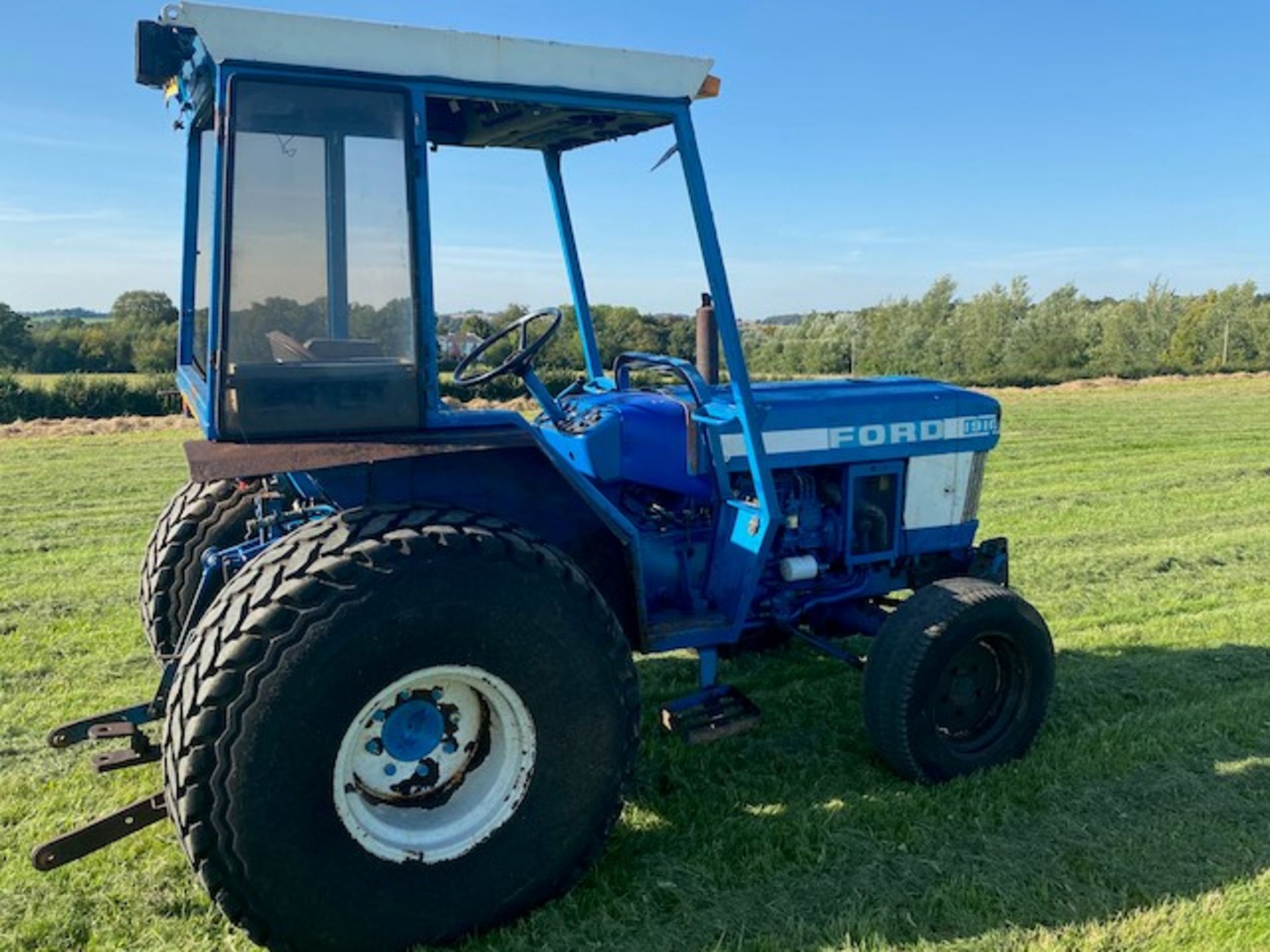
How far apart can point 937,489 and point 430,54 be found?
3008 millimetres

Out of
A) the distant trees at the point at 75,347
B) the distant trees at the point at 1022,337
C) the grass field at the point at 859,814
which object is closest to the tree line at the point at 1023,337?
the distant trees at the point at 1022,337

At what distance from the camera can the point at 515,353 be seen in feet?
13.1

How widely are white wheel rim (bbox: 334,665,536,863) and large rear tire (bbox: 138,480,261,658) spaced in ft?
5.38

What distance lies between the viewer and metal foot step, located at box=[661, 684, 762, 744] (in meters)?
3.79

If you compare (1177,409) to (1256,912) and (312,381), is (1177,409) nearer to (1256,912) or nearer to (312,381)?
(1256,912)

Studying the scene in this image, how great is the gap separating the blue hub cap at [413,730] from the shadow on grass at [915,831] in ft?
1.88

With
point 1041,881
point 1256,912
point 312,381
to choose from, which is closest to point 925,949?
point 1041,881

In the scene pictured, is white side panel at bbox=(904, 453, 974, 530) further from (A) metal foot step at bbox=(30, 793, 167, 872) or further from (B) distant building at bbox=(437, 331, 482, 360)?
(A) metal foot step at bbox=(30, 793, 167, 872)

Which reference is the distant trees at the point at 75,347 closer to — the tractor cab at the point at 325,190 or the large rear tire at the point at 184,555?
the large rear tire at the point at 184,555

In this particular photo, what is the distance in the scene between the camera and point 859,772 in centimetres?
411

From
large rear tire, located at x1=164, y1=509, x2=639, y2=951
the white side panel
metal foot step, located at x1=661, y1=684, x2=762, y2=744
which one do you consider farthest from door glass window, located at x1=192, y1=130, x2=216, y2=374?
the white side panel

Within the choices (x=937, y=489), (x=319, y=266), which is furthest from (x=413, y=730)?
(x=937, y=489)

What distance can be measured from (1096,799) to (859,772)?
0.86 metres

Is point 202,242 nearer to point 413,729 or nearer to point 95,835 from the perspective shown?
point 413,729
